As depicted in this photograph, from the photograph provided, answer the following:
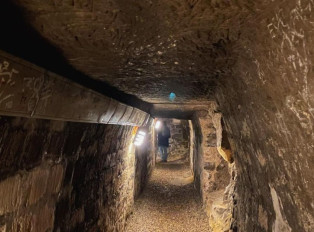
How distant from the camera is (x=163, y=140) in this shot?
14.0 meters

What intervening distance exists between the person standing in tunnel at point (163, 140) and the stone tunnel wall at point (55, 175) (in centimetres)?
1039

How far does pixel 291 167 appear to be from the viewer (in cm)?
101

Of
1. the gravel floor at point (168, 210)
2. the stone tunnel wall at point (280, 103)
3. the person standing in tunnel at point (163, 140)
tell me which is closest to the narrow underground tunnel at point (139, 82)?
the stone tunnel wall at point (280, 103)

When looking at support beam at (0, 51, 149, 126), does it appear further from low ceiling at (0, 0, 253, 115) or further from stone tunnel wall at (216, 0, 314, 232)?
stone tunnel wall at (216, 0, 314, 232)

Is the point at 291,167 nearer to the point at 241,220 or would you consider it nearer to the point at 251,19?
the point at 251,19

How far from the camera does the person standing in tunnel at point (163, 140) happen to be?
1349 cm

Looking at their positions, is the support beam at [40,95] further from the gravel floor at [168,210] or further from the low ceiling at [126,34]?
the gravel floor at [168,210]

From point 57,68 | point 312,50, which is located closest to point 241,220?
point 312,50

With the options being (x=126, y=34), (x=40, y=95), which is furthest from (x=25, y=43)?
(x=126, y=34)

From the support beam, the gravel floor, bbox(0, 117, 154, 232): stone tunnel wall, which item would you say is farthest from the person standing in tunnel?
the support beam

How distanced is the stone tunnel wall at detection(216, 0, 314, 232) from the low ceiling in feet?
0.36

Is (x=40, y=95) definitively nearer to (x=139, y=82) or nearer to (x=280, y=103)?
(x=139, y=82)

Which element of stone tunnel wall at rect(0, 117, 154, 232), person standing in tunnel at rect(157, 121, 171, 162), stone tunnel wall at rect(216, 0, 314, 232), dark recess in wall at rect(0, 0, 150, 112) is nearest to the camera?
stone tunnel wall at rect(216, 0, 314, 232)

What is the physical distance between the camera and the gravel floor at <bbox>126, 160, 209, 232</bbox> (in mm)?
4547
